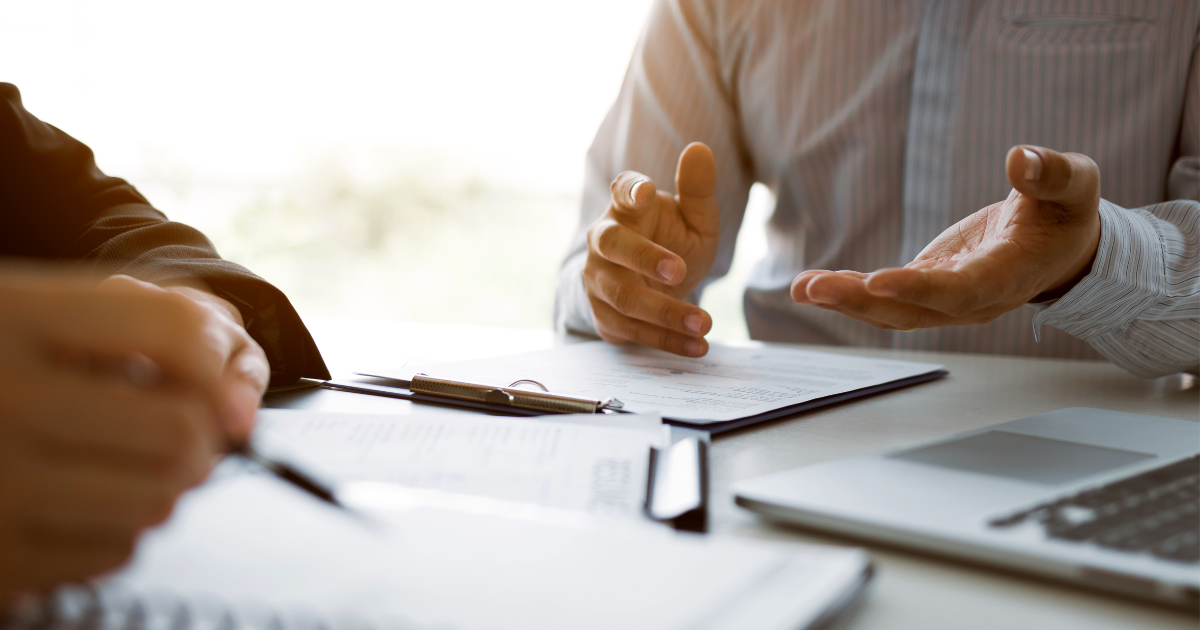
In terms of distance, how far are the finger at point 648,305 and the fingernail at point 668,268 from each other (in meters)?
0.03

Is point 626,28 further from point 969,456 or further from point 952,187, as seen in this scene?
point 969,456

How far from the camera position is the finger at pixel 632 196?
80cm

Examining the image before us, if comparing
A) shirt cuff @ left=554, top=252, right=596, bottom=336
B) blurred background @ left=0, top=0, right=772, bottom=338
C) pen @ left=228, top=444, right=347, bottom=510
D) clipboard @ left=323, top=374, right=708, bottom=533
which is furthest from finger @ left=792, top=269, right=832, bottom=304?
blurred background @ left=0, top=0, right=772, bottom=338

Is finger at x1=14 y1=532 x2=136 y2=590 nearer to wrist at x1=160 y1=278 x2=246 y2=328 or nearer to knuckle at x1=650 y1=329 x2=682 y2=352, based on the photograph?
wrist at x1=160 y1=278 x2=246 y2=328

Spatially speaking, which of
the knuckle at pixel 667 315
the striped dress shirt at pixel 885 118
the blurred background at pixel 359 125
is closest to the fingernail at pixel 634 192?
the knuckle at pixel 667 315

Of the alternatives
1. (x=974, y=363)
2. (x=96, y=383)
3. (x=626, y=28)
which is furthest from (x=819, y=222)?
(x=626, y=28)

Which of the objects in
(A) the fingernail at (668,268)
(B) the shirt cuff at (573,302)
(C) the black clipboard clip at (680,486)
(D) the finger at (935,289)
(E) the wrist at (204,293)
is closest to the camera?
(C) the black clipboard clip at (680,486)

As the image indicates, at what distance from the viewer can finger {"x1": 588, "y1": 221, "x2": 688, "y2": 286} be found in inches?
29.4

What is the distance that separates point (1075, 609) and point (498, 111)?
12.2ft

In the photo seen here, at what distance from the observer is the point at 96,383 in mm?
252

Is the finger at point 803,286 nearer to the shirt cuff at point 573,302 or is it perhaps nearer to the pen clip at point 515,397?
the pen clip at point 515,397

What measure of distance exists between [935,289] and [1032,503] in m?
0.20

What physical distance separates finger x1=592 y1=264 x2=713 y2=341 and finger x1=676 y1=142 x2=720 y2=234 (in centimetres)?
13

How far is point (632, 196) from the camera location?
0.80 metres
